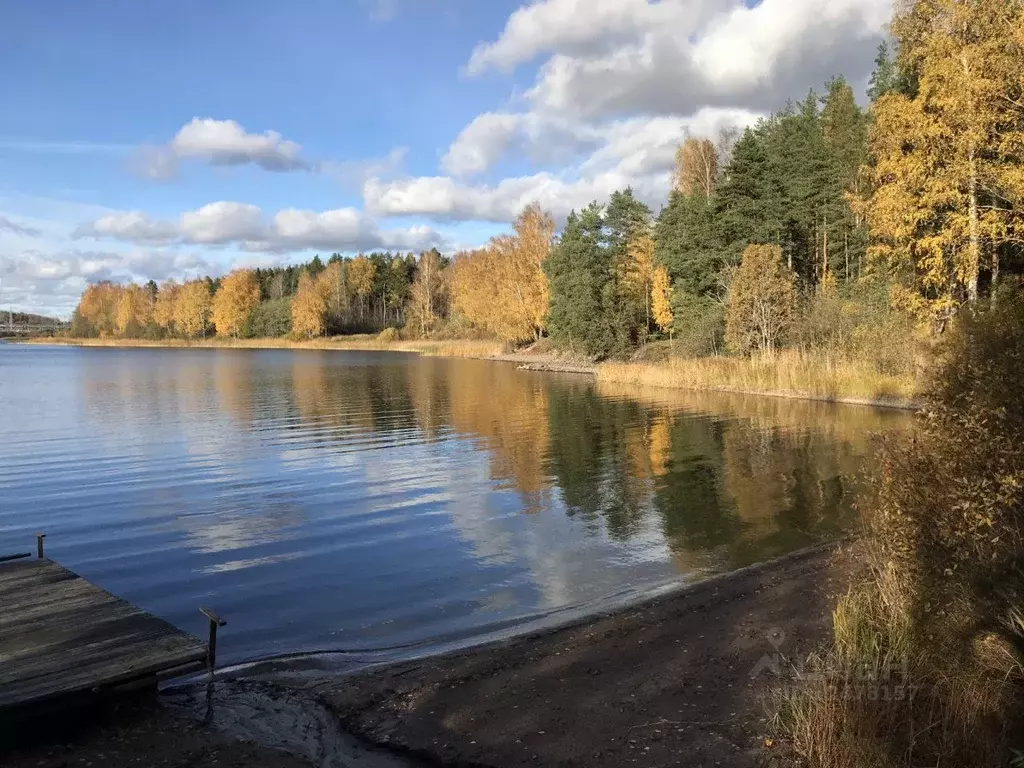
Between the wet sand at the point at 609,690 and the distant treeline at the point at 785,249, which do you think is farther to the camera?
the distant treeline at the point at 785,249

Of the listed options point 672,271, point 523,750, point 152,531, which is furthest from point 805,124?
point 523,750

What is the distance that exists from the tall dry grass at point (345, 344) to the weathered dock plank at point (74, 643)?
7218 centimetres

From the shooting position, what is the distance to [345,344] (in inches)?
4355

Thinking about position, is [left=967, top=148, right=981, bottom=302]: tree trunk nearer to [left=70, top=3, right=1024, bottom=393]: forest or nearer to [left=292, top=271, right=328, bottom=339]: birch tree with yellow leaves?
[left=70, top=3, right=1024, bottom=393]: forest

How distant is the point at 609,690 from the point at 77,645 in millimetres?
4995

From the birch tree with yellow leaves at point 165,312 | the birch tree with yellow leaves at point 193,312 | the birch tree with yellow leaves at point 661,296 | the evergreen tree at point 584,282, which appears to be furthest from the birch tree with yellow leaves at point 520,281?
the birch tree with yellow leaves at point 165,312

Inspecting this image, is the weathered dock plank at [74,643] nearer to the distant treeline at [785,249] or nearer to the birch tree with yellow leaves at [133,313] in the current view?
the distant treeline at [785,249]

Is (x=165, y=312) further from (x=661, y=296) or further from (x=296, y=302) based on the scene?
(x=661, y=296)

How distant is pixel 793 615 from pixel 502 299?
71.4 meters

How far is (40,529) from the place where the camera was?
14.0m

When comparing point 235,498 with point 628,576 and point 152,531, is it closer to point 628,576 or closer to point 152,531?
point 152,531

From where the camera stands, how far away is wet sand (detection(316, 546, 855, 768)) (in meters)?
5.62

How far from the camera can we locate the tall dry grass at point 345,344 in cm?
8612

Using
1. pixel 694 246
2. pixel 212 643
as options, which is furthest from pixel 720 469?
pixel 694 246
